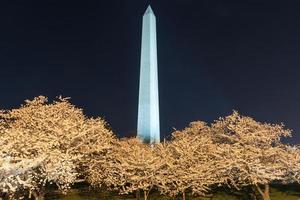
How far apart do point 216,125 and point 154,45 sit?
42099 millimetres

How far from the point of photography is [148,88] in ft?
281

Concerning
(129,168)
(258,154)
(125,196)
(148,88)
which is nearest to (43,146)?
(129,168)

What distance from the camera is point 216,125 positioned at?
A: 1961 inches

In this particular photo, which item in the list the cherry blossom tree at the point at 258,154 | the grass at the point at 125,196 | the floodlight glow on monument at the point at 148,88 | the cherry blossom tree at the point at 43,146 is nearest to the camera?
the cherry blossom tree at the point at 43,146

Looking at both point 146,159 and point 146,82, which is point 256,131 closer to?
point 146,159

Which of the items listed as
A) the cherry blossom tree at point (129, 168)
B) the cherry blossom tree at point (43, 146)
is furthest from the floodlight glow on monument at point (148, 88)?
the cherry blossom tree at point (129, 168)

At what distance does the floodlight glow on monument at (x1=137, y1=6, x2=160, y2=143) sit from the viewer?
8488cm

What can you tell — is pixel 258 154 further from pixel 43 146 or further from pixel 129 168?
Answer: pixel 43 146

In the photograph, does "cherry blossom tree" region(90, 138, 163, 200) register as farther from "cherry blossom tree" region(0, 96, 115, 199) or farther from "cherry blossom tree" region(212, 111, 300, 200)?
"cherry blossom tree" region(212, 111, 300, 200)

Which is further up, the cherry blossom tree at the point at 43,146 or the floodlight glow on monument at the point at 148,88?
the floodlight glow on monument at the point at 148,88

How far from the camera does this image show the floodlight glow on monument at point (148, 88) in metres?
84.9

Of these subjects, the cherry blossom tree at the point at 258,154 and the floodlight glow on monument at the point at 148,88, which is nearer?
the cherry blossom tree at the point at 258,154

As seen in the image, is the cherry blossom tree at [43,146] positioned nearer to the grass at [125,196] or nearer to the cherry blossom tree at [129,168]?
the cherry blossom tree at [129,168]

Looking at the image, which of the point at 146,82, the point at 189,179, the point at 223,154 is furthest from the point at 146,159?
the point at 146,82
